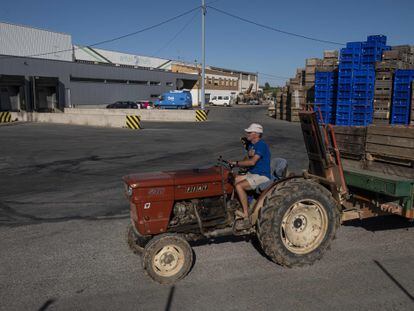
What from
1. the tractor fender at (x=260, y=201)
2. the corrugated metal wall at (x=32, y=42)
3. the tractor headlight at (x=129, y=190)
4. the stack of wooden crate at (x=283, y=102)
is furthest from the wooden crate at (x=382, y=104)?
the corrugated metal wall at (x=32, y=42)

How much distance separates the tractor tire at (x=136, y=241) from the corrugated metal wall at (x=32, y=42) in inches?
1905

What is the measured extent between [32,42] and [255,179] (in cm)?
5280

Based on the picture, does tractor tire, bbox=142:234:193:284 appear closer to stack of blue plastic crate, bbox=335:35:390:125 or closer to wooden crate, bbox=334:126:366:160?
wooden crate, bbox=334:126:366:160

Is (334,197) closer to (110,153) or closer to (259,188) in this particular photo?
(259,188)

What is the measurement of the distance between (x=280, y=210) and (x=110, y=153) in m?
11.0

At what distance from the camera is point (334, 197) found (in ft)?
17.3

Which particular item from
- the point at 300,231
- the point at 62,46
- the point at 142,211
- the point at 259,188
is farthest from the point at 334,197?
the point at 62,46

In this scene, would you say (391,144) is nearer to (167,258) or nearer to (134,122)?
(167,258)

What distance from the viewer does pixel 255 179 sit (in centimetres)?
509

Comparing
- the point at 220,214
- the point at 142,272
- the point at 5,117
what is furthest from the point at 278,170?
the point at 5,117

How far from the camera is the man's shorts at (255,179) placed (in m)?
5.04

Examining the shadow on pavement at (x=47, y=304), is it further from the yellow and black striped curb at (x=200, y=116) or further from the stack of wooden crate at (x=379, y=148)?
the yellow and black striped curb at (x=200, y=116)

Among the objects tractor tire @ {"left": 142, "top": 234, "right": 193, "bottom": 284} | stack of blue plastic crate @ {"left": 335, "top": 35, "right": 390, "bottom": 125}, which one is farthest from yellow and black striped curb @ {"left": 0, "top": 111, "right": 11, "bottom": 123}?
tractor tire @ {"left": 142, "top": 234, "right": 193, "bottom": 284}

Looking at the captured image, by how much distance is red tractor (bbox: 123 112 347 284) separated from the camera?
14.8 ft
